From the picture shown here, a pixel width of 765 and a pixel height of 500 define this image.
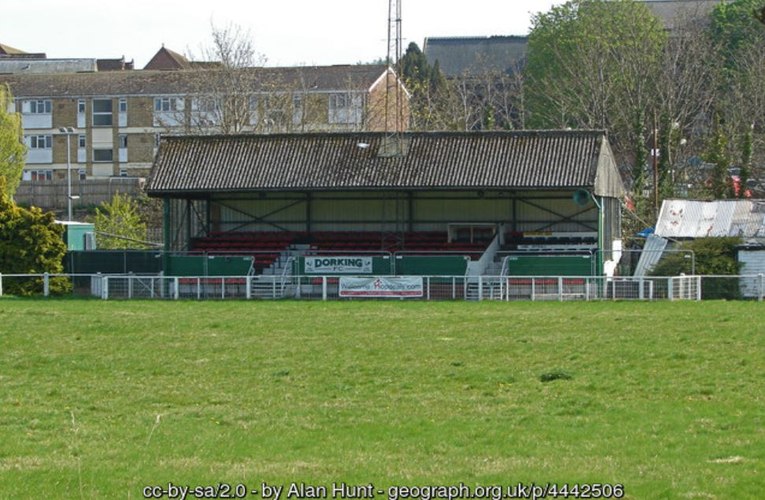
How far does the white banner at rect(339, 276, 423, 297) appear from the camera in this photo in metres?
48.7

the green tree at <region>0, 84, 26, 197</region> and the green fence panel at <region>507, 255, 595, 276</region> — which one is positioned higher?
the green tree at <region>0, 84, 26, 197</region>

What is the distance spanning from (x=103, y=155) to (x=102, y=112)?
141 inches

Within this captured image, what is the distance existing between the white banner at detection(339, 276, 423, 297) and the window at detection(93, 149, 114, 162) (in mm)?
62063

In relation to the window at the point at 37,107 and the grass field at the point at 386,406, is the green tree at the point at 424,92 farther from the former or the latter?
the grass field at the point at 386,406

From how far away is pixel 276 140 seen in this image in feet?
199

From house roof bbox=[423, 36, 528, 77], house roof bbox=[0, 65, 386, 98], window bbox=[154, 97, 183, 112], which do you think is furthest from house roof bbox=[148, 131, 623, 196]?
house roof bbox=[423, 36, 528, 77]

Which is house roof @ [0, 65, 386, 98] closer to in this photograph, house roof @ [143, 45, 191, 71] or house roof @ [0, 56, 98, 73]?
house roof @ [0, 56, 98, 73]

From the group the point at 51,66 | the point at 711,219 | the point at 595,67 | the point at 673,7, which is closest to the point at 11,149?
the point at 595,67

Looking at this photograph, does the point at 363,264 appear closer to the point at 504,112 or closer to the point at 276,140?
the point at 276,140

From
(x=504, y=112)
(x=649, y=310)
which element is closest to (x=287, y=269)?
(x=649, y=310)

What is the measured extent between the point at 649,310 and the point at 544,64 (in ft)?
197

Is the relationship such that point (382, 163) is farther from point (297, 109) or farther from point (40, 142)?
point (40, 142)

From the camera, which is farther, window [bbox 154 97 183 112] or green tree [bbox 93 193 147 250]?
window [bbox 154 97 183 112]

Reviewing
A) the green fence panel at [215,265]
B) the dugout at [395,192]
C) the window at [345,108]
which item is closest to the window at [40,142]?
the window at [345,108]
